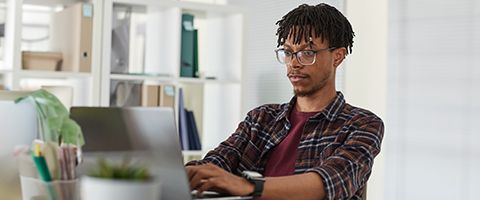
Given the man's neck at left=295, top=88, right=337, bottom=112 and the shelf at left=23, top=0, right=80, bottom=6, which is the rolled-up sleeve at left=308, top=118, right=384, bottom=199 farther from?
the shelf at left=23, top=0, right=80, bottom=6

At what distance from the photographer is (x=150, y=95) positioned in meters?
3.34

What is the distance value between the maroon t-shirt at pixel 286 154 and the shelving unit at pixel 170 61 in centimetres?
154

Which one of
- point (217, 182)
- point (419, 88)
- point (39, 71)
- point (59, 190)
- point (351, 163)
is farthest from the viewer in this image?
point (419, 88)

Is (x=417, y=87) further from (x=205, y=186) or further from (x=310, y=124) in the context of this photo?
(x=205, y=186)

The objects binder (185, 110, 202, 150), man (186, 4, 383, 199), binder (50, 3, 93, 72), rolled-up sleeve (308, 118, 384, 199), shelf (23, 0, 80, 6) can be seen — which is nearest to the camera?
rolled-up sleeve (308, 118, 384, 199)

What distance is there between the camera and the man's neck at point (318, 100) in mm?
1859

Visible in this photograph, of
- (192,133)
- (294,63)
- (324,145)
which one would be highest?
(294,63)

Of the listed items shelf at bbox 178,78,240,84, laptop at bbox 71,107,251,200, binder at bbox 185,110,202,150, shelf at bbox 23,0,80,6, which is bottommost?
binder at bbox 185,110,202,150

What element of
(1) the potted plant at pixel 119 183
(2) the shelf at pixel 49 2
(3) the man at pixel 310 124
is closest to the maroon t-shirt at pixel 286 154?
(3) the man at pixel 310 124

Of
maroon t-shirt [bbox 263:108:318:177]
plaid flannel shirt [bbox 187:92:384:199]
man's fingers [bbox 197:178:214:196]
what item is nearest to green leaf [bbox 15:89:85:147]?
man's fingers [bbox 197:178:214:196]

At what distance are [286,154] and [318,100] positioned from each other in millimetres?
184

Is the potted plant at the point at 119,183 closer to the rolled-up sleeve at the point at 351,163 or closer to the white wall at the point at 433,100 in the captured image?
the rolled-up sleeve at the point at 351,163

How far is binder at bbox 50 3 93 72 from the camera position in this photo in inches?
122

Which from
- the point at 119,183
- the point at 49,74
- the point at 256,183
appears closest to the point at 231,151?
the point at 256,183
